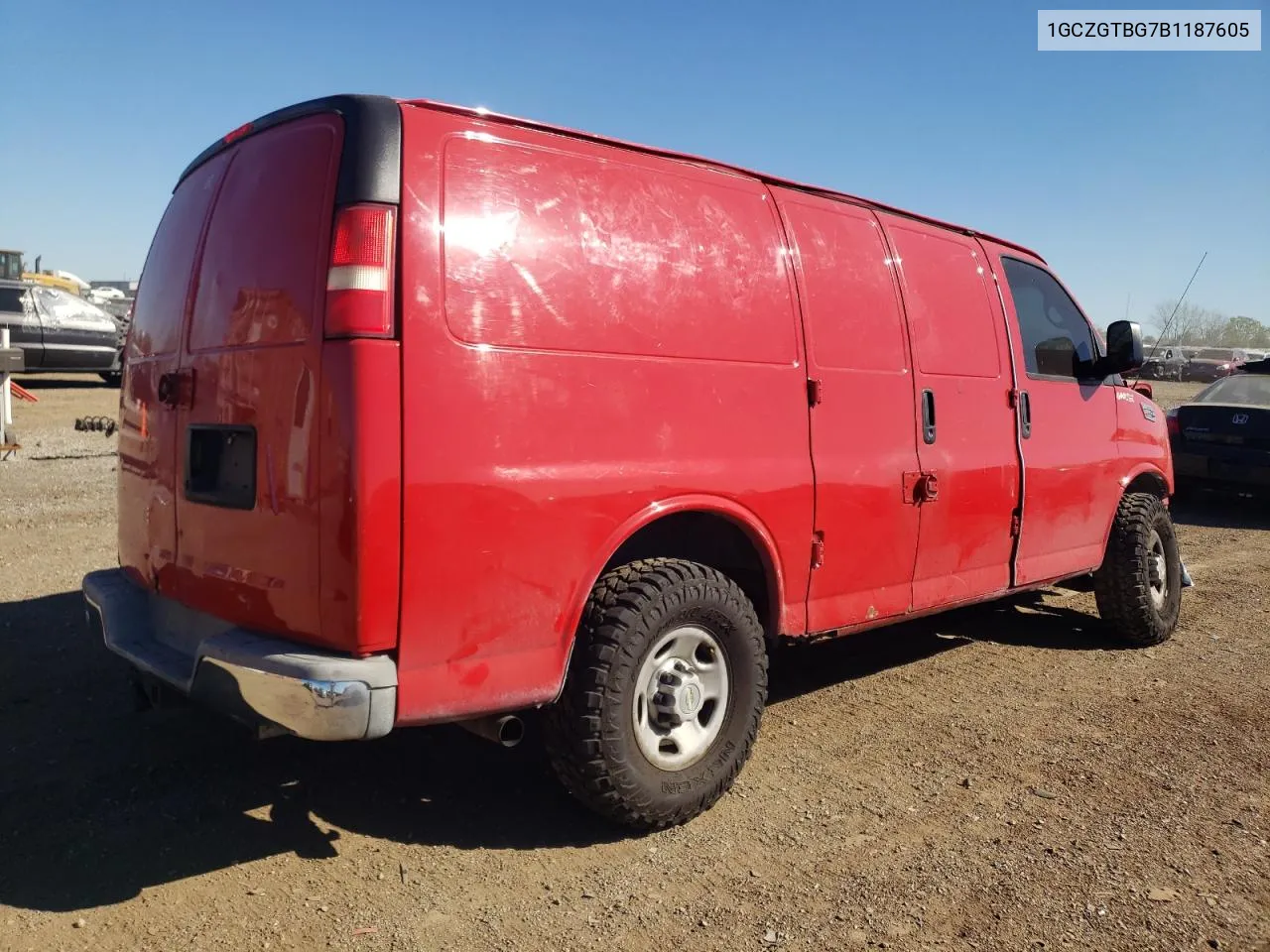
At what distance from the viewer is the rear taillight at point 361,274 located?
2611 millimetres

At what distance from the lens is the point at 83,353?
16.5m

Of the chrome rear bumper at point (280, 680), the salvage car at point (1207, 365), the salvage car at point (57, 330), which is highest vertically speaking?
the salvage car at point (1207, 365)

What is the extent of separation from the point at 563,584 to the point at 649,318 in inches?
36.8

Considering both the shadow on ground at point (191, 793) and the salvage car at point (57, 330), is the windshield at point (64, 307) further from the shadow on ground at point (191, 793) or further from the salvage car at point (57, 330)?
the shadow on ground at point (191, 793)

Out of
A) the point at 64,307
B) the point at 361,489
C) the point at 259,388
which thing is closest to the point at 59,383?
the point at 64,307

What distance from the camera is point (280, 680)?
8.38 ft

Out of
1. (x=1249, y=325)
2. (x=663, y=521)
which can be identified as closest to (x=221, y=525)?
(x=663, y=521)

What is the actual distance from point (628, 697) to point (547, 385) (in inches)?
39.5

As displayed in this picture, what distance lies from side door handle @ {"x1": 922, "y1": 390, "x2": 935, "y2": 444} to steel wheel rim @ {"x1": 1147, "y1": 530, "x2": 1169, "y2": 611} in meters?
2.16

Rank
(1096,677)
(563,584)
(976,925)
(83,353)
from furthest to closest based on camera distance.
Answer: (83,353)
(1096,677)
(563,584)
(976,925)

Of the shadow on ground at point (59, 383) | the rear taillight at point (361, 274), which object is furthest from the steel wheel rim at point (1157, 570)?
the shadow on ground at point (59, 383)

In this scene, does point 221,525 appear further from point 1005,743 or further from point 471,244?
point 1005,743

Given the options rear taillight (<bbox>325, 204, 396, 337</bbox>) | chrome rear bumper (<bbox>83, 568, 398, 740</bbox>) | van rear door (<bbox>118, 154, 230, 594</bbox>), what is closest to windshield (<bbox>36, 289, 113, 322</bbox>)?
van rear door (<bbox>118, 154, 230, 594</bbox>)

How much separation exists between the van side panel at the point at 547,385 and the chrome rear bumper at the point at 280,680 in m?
0.11
